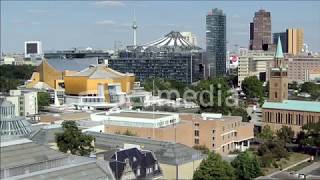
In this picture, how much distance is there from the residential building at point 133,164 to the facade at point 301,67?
27105 mm

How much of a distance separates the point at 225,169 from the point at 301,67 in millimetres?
27400

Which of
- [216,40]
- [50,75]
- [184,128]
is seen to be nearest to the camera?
[184,128]

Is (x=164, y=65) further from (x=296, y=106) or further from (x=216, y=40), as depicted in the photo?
(x=296, y=106)

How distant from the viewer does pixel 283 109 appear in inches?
680

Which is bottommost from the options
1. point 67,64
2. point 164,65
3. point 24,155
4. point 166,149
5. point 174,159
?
point 174,159

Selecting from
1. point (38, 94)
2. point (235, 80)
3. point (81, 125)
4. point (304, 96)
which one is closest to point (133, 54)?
point (235, 80)

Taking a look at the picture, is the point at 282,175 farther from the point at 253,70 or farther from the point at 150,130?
the point at 253,70

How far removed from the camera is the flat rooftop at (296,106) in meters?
A: 16.8

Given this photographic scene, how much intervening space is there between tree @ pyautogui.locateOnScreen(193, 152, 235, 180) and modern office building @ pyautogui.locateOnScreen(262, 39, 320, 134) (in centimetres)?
797

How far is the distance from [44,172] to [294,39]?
139 ft

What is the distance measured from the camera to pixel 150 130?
44.1ft

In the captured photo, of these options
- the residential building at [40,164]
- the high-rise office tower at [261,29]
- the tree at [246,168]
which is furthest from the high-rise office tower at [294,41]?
the residential building at [40,164]

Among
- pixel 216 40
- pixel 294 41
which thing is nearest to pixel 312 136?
pixel 216 40

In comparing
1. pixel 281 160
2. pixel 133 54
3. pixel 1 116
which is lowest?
pixel 281 160
